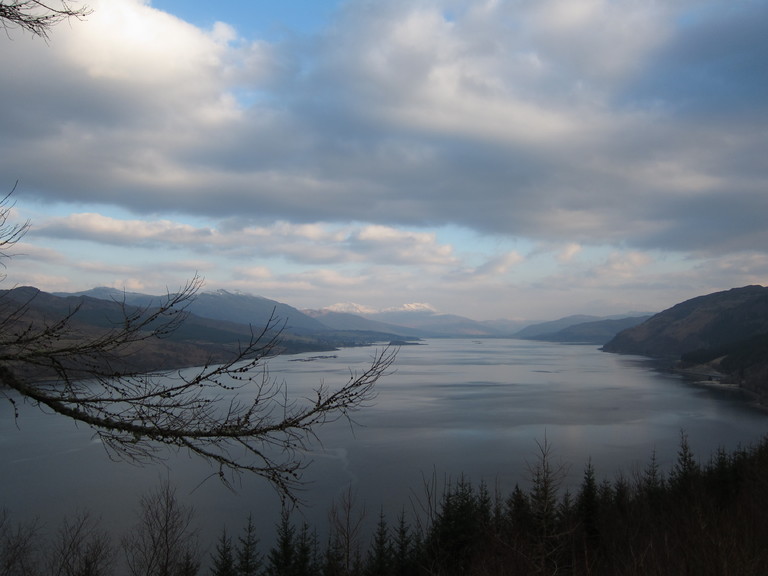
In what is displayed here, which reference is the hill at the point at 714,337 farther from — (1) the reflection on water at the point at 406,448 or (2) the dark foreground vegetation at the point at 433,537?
(2) the dark foreground vegetation at the point at 433,537

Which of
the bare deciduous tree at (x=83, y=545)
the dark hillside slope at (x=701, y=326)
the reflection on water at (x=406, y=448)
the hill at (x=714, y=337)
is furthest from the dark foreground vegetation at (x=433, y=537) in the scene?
the dark hillside slope at (x=701, y=326)

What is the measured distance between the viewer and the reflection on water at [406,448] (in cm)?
1788

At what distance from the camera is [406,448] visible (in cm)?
2461

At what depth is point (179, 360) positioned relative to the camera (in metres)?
63.6

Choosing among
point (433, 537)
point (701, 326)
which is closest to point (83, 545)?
point (433, 537)

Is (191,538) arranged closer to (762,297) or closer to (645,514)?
(645,514)

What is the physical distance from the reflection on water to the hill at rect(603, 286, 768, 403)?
16.5 meters

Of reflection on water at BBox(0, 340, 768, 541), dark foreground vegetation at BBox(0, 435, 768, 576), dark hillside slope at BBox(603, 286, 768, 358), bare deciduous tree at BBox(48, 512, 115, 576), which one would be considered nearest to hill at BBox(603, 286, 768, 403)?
dark hillside slope at BBox(603, 286, 768, 358)

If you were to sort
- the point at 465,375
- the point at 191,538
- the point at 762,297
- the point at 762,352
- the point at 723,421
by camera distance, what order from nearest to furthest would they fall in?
the point at 191,538, the point at 723,421, the point at 762,352, the point at 465,375, the point at 762,297

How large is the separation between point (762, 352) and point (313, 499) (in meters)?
59.8

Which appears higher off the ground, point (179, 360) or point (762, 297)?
point (762, 297)

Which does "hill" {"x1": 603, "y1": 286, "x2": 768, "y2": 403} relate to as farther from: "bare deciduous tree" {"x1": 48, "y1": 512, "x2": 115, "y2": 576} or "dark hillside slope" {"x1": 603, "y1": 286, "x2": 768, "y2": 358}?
"bare deciduous tree" {"x1": 48, "y1": 512, "x2": 115, "y2": 576}

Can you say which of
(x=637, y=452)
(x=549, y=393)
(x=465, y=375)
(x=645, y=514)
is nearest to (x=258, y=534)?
(x=645, y=514)

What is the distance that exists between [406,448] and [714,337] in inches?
3595
